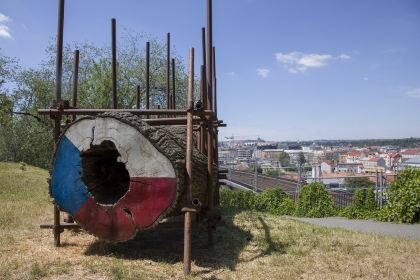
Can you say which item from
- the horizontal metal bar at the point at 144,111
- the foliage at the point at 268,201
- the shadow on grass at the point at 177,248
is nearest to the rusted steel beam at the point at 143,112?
the horizontal metal bar at the point at 144,111

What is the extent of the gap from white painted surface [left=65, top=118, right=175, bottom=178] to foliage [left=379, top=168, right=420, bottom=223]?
21.3 ft

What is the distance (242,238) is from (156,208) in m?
1.75

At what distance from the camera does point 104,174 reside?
14.6ft

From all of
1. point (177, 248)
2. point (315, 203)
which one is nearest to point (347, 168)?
point (315, 203)

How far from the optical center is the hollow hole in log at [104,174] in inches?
156

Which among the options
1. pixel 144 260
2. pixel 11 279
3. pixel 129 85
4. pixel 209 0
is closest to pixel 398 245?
pixel 144 260

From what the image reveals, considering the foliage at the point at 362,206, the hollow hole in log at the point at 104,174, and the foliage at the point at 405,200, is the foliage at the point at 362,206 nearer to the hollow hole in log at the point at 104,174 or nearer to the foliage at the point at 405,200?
the foliage at the point at 405,200

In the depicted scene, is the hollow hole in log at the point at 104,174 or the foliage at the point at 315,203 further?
the foliage at the point at 315,203

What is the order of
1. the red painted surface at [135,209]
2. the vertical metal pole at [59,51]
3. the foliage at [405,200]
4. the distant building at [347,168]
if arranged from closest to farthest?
the red painted surface at [135,209] → the vertical metal pole at [59,51] → the foliage at [405,200] → the distant building at [347,168]

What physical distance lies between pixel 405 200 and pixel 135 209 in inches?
264

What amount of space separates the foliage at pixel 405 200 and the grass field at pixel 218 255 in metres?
3.20

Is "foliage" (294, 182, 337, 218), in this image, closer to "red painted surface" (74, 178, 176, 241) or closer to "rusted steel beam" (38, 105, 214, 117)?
"rusted steel beam" (38, 105, 214, 117)

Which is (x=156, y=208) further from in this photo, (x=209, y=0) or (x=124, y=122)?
(x=209, y=0)

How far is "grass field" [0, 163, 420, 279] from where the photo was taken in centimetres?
338
